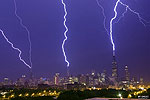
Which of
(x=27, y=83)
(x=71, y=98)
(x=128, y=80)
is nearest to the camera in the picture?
(x=71, y=98)

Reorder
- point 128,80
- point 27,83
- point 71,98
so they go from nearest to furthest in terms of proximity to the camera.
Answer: point 71,98 < point 27,83 < point 128,80

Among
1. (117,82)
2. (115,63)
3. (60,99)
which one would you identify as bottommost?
(60,99)

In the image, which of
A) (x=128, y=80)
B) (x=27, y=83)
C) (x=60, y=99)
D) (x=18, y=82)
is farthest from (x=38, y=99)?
(x=128, y=80)

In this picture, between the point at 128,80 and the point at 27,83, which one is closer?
the point at 27,83

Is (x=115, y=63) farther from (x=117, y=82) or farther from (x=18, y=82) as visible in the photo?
(x=18, y=82)

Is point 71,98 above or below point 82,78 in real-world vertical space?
below

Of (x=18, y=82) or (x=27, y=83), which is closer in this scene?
(x=27, y=83)

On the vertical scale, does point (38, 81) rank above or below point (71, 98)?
above

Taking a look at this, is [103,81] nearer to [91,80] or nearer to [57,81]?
[91,80]

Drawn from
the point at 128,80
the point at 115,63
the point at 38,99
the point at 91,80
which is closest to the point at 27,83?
the point at 91,80
